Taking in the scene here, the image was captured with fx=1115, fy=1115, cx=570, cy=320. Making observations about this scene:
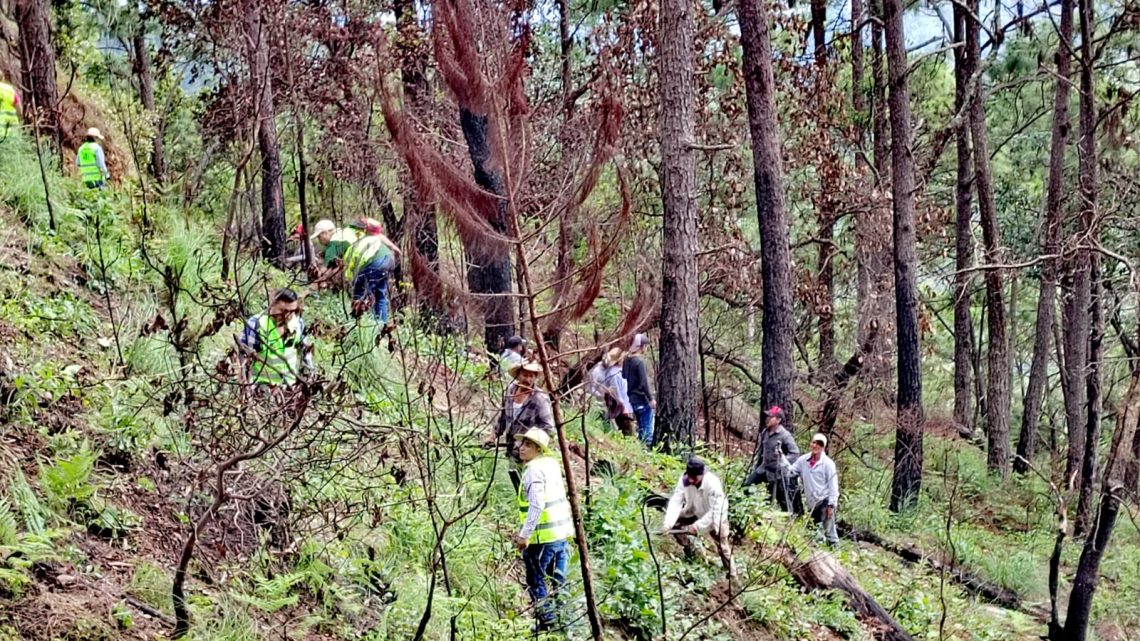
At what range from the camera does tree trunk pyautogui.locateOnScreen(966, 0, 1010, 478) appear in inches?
850

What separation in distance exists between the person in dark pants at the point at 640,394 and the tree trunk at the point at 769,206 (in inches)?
69.5

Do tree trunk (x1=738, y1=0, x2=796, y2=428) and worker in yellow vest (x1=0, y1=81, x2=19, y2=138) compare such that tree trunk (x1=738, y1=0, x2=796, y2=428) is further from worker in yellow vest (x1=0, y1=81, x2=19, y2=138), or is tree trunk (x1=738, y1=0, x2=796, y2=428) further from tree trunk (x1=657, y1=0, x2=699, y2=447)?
worker in yellow vest (x1=0, y1=81, x2=19, y2=138)

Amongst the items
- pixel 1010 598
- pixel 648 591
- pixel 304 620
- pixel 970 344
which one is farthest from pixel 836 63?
pixel 304 620

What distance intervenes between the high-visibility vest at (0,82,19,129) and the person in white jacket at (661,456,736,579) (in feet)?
27.3

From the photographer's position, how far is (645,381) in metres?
14.3

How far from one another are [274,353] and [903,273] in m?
13.0

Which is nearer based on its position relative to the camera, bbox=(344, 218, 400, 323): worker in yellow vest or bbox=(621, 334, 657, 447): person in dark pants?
bbox=(344, 218, 400, 323): worker in yellow vest

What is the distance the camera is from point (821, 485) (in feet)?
41.4

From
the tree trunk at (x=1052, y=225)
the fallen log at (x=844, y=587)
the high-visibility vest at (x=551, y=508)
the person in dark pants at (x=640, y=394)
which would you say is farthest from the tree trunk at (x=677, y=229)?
the tree trunk at (x=1052, y=225)

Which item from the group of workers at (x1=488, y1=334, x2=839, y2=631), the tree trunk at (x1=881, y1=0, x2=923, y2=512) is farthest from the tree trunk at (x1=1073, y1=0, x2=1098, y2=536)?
the group of workers at (x1=488, y1=334, x2=839, y2=631)

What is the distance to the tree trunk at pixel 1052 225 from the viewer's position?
20.0m

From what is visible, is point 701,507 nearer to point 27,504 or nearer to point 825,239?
point 27,504

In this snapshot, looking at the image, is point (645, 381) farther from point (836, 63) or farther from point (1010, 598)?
point (836, 63)

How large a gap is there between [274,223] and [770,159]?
21.5ft
